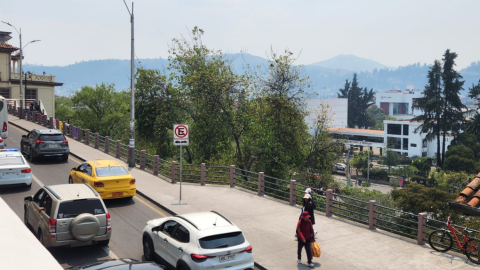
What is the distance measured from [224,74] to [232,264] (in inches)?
935

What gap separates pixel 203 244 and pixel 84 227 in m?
3.39

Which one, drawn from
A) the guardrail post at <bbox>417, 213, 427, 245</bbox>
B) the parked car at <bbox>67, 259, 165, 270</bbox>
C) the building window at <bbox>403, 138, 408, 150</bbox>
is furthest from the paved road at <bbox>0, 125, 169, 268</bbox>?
the building window at <bbox>403, 138, 408, 150</bbox>

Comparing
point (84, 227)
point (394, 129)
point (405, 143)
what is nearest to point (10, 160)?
point (84, 227)

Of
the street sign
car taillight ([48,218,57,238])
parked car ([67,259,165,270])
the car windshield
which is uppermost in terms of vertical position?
the street sign

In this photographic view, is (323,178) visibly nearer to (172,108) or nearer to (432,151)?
(172,108)

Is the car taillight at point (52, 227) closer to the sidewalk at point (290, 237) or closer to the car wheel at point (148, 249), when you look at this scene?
the car wheel at point (148, 249)

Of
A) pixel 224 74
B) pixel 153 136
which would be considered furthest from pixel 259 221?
pixel 153 136

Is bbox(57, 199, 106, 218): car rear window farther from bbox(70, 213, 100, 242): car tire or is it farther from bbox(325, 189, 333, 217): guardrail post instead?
bbox(325, 189, 333, 217): guardrail post

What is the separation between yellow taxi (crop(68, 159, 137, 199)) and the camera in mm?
15836

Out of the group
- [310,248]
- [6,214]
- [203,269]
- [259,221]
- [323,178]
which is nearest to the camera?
[6,214]

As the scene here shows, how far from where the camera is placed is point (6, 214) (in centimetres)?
716

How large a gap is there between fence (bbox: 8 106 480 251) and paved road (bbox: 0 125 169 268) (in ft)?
12.5

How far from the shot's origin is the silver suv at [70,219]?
10656 mm

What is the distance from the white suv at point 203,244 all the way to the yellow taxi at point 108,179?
6.14m
